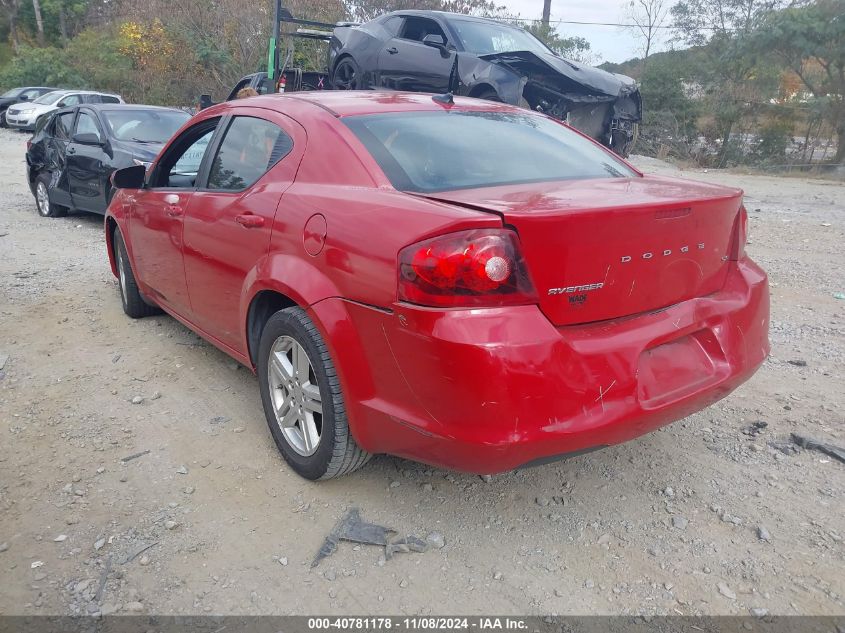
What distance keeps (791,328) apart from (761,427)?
5.74ft

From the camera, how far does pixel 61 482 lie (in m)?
2.96

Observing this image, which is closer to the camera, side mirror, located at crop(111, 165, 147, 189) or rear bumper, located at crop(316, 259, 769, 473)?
rear bumper, located at crop(316, 259, 769, 473)

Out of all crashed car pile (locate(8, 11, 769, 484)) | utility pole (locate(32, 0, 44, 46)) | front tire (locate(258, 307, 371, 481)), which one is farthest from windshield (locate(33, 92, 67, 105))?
front tire (locate(258, 307, 371, 481))

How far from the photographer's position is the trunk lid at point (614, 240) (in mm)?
2217

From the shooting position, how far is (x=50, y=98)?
78.6 ft

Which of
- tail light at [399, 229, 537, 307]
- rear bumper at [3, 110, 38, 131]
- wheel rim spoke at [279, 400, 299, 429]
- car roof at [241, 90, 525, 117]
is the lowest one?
rear bumper at [3, 110, 38, 131]

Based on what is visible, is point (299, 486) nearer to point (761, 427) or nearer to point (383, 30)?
point (761, 427)

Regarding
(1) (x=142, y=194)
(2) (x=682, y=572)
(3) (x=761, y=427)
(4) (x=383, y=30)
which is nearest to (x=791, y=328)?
(3) (x=761, y=427)

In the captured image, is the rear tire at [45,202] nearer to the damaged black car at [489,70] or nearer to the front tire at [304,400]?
the damaged black car at [489,70]

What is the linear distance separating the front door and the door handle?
2.34 feet

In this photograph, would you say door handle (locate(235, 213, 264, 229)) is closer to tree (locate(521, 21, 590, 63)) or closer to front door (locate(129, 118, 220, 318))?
front door (locate(129, 118, 220, 318))

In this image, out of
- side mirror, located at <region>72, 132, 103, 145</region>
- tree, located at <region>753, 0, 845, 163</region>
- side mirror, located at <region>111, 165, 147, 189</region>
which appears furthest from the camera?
tree, located at <region>753, 0, 845, 163</region>

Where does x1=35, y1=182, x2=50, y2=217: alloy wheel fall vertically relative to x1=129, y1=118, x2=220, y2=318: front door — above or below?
below

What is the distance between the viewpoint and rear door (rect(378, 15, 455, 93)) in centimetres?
934
